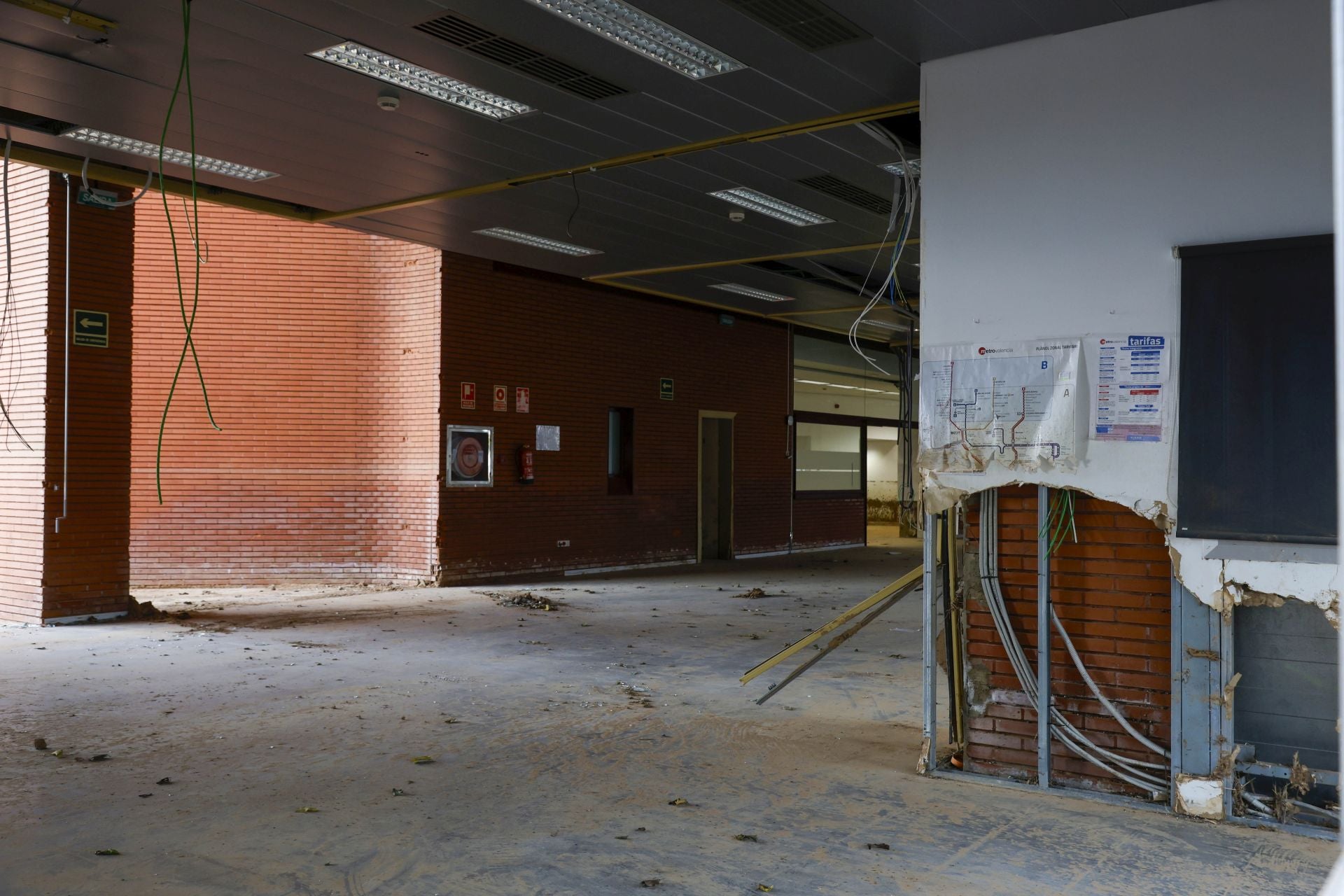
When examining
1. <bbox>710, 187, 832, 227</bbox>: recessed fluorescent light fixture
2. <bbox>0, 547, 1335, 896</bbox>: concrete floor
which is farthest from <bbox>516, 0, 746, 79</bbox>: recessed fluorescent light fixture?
<bbox>0, 547, 1335, 896</bbox>: concrete floor

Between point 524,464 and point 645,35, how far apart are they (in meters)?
7.20

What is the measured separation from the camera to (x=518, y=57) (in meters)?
5.71

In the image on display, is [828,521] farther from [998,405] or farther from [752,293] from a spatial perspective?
[998,405]

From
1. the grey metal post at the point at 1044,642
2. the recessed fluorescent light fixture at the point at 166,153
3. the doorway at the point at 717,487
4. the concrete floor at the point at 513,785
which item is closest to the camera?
the concrete floor at the point at 513,785

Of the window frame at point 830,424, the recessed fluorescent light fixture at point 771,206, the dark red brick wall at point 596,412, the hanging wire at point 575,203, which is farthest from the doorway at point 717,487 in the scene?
the recessed fluorescent light fixture at point 771,206

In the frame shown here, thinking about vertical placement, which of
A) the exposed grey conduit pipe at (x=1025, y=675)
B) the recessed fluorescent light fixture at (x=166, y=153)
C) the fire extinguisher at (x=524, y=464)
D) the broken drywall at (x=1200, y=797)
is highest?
the recessed fluorescent light fixture at (x=166, y=153)

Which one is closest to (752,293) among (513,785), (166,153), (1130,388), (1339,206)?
(166,153)

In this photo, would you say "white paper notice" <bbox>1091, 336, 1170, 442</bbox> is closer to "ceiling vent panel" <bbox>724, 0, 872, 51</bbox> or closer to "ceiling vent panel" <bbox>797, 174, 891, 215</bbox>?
"ceiling vent panel" <bbox>724, 0, 872, 51</bbox>

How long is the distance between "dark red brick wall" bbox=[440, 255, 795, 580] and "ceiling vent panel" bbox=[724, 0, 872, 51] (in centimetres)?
676

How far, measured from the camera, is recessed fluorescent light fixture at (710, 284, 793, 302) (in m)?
12.8

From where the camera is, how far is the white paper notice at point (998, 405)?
4523 millimetres

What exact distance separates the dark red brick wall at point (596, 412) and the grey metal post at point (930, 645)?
7406 mm

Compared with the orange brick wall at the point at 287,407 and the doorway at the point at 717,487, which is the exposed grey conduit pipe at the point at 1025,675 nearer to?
the orange brick wall at the point at 287,407

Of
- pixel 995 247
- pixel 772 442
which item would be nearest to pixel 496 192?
pixel 995 247
